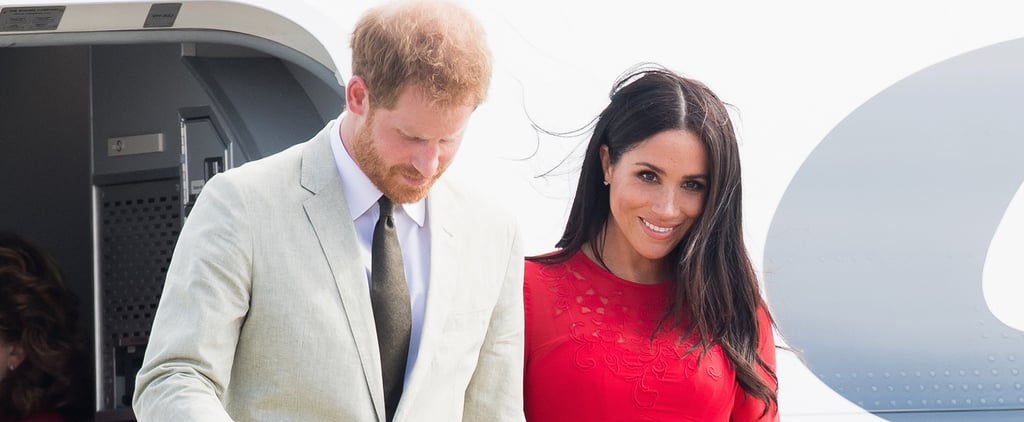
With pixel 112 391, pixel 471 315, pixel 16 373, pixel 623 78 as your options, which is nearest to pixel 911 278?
pixel 623 78

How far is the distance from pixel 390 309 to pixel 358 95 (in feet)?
0.93

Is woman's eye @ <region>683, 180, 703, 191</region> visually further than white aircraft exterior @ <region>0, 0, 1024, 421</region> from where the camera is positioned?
No

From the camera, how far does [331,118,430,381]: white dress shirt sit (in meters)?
1.70

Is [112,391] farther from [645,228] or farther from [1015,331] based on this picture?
[1015,331]

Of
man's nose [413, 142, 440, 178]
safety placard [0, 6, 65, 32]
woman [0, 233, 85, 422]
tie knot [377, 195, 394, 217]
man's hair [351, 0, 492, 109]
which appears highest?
safety placard [0, 6, 65, 32]

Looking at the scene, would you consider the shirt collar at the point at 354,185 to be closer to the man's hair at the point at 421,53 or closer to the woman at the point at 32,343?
the man's hair at the point at 421,53

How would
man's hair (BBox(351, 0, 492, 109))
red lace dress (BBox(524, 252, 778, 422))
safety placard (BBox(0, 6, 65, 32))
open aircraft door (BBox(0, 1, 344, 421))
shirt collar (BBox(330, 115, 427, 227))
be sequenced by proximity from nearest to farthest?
man's hair (BBox(351, 0, 492, 109)) → shirt collar (BBox(330, 115, 427, 227)) → red lace dress (BBox(524, 252, 778, 422)) → safety placard (BBox(0, 6, 65, 32)) → open aircraft door (BBox(0, 1, 344, 421))

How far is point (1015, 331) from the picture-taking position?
2.73m

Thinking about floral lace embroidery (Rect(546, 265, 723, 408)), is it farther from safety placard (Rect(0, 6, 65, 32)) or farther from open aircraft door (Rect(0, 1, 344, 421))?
safety placard (Rect(0, 6, 65, 32))

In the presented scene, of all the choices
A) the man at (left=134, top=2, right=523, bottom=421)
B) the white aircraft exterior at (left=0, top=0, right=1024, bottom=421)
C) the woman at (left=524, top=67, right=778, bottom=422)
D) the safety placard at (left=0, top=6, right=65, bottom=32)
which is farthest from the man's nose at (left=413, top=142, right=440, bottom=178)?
the safety placard at (left=0, top=6, right=65, bottom=32)

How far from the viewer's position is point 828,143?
2.65m

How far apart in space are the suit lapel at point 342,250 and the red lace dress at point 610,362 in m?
0.57

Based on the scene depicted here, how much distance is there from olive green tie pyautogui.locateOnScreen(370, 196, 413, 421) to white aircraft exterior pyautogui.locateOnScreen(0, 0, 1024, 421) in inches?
32.2

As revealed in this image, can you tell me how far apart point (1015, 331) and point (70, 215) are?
3063 millimetres
